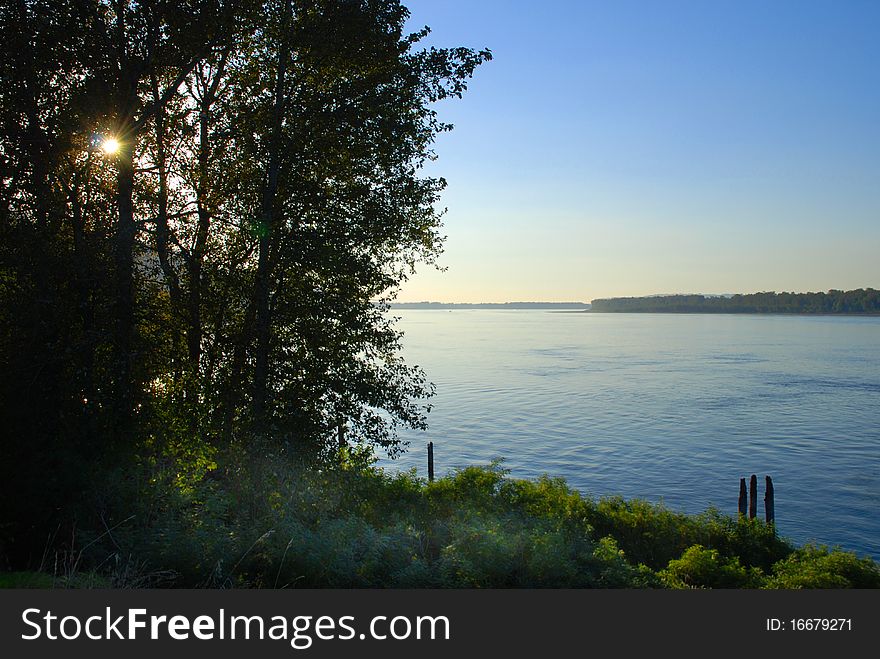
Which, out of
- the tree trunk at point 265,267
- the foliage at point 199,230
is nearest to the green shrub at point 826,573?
the foliage at point 199,230

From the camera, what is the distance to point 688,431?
57.7 metres

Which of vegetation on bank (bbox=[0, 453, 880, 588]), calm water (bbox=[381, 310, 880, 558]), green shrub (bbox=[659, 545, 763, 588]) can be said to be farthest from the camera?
calm water (bbox=[381, 310, 880, 558])

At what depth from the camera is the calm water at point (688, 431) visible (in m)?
40.3

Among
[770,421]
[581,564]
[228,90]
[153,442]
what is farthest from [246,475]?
[770,421]

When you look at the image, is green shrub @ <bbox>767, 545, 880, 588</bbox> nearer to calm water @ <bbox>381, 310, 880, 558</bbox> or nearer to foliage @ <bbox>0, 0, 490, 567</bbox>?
calm water @ <bbox>381, 310, 880, 558</bbox>

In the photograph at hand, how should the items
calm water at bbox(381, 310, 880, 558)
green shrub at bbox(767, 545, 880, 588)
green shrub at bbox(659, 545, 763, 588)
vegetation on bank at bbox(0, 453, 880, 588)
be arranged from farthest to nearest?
calm water at bbox(381, 310, 880, 558), green shrub at bbox(659, 545, 763, 588), green shrub at bbox(767, 545, 880, 588), vegetation on bank at bbox(0, 453, 880, 588)

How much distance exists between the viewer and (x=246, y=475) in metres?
16.9

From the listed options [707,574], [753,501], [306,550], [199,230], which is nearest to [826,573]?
[707,574]

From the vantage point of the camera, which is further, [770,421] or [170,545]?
[770,421]

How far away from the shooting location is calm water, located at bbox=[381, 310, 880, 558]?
40312mm

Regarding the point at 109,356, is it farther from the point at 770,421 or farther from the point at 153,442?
the point at 770,421

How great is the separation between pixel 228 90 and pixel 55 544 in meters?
14.0

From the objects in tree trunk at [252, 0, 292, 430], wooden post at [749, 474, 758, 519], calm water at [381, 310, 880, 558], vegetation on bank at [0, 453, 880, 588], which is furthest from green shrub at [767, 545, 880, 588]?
tree trunk at [252, 0, 292, 430]

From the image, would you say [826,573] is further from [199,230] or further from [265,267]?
[199,230]
